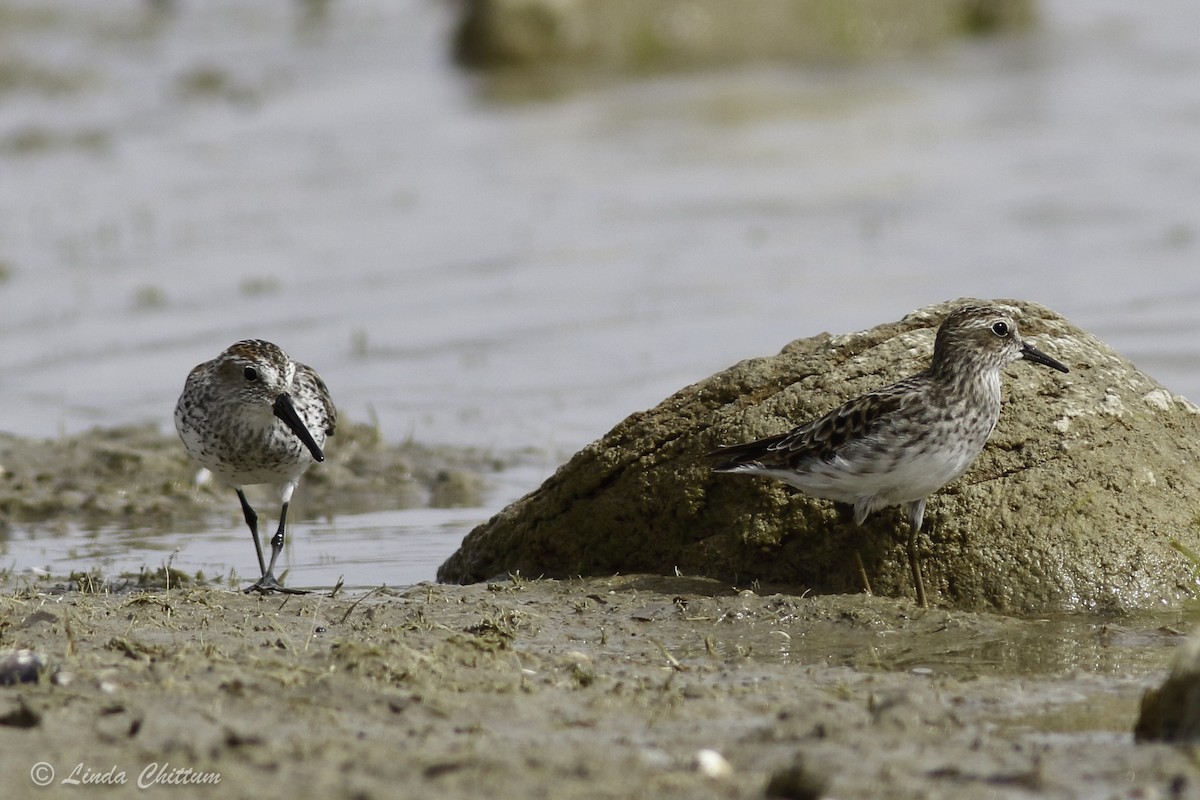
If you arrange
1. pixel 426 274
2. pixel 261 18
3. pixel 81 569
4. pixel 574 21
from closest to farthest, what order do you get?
1. pixel 81 569
2. pixel 426 274
3. pixel 574 21
4. pixel 261 18

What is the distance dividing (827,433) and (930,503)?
2.58 ft

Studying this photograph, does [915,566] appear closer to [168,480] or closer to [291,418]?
[291,418]

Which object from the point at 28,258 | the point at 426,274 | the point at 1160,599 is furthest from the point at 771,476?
the point at 28,258

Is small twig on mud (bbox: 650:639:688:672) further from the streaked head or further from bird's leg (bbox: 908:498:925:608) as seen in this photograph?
the streaked head

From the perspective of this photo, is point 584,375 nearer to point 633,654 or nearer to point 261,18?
point 633,654

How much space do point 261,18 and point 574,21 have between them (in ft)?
32.2

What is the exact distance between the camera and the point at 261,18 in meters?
35.7

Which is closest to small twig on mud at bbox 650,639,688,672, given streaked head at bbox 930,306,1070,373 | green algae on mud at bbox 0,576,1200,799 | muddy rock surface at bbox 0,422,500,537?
green algae on mud at bbox 0,576,1200,799

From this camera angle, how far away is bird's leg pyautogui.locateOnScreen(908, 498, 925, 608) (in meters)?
7.73

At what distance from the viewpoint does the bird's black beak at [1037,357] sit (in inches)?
313

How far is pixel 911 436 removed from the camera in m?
7.43

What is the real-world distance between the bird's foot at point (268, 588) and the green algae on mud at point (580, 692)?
250mm

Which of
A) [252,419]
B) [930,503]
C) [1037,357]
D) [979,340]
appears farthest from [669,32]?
[979,340]
